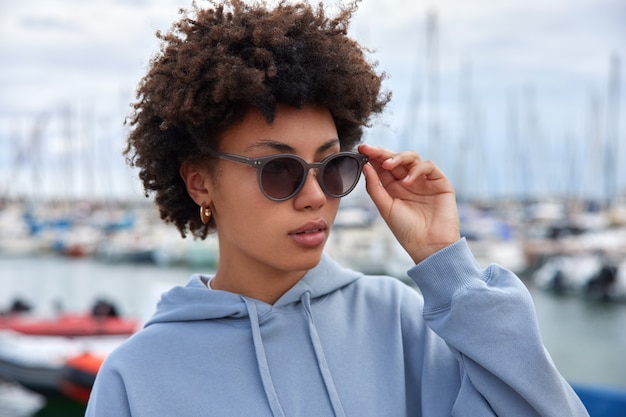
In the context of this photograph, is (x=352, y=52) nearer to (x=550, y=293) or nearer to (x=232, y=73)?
(x=232, y=73)

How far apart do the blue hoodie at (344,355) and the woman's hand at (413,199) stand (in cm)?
8

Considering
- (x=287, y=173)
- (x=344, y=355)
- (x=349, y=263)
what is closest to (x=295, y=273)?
(x=344, y=355)

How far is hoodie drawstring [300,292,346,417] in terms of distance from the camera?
1637mm

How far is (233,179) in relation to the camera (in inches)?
66.3

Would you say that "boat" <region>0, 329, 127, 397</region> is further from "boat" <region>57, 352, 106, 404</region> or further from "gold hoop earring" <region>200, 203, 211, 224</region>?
"gold hoop earring" <region>200, 203, 211, 224</region>

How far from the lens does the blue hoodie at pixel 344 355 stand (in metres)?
1.58

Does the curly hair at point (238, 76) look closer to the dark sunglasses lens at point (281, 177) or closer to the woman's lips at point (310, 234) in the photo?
the dark sunglasses lens at point (281, 177)

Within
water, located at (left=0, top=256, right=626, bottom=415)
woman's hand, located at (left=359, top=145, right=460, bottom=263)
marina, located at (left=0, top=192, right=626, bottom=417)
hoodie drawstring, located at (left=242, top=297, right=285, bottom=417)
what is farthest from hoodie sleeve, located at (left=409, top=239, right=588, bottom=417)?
marina, located at (left=0, top=192, right=626, bottom=417)

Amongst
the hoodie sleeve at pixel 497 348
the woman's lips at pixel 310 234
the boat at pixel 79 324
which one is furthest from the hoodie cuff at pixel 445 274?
the boat at pixel 79 324

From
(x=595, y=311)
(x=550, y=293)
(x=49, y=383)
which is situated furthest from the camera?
(x=550, y=293)

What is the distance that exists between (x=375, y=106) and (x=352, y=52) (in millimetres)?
209

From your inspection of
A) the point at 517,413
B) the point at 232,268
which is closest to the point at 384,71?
the point at 232,268

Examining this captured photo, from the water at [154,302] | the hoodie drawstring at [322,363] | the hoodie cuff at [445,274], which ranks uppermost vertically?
the hoodie cuff at [445,274]

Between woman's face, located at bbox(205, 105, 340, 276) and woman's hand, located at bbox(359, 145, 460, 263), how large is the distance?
0.19m
